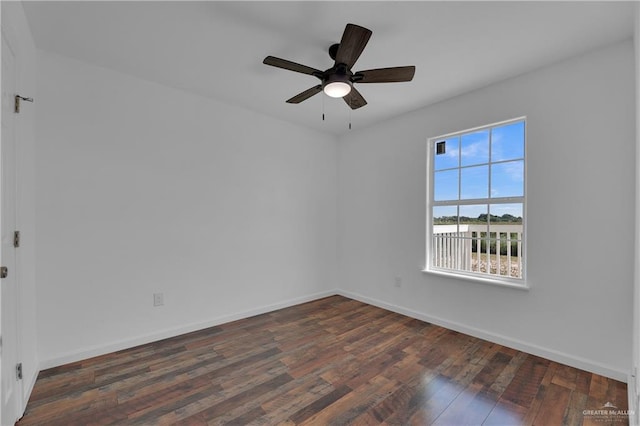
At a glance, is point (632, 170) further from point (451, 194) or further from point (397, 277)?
point (397, 277)

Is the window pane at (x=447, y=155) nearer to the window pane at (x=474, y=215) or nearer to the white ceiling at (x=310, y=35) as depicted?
the window pane at (x=474, y=215)

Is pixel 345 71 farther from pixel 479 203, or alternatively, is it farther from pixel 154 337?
pixel 154 337

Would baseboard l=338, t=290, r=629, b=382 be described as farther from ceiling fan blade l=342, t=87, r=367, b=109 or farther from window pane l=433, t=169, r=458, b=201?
ceiling fan blade l=342, t=87, r=367, b=109

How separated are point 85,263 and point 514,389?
3513mm

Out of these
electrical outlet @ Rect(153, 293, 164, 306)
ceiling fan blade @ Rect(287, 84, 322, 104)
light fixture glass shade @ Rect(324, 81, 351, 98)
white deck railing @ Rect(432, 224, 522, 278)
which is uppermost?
ceiling fan blade @ Rect(287, 84, 322, 104)

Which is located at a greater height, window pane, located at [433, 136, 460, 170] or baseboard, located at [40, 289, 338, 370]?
window pane, located at [433, 136, 460, 170]

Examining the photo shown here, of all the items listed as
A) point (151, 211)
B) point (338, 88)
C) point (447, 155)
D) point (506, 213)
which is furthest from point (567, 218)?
point (151, 211)

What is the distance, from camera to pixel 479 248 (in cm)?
307

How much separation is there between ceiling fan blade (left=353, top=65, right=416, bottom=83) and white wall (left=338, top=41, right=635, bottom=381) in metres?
1.35

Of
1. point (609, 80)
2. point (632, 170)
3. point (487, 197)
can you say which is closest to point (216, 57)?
point (487, 197)

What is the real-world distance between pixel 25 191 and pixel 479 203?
3941mm

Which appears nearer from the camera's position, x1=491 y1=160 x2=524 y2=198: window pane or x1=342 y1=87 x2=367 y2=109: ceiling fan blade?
x1=342 y1=87 x2=367 y2=109: ceiling fan blade

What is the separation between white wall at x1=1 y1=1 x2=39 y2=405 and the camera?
5.86 ft

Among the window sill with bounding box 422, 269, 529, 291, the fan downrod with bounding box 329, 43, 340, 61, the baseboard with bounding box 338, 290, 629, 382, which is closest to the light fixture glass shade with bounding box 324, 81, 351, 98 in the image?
the fan downrod with bounding box 329, 43, 340, 61
